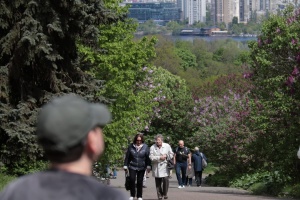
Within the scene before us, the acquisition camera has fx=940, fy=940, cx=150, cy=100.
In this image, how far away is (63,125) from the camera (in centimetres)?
343

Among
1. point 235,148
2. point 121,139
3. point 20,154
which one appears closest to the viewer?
point 20,154

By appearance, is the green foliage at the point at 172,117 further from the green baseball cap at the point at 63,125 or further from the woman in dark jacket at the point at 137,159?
the green baseball cap at the point at 63,125

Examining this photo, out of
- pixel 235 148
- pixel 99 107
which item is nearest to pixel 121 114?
pixel 235 148

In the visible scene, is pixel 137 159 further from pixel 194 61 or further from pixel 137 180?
pixel 194 61

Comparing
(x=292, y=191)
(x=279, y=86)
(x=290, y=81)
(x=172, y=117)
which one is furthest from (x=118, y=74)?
(x=172, y=117)

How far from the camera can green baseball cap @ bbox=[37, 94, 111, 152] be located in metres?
3.43

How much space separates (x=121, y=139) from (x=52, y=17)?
10063 mm

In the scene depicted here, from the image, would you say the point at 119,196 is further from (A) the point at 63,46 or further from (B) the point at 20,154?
(A) the point at 63,46

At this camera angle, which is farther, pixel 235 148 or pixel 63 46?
pixel 235 148

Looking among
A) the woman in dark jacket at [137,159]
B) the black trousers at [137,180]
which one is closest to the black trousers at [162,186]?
the black trousers at [137,180]

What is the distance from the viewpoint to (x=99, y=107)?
3588 mm

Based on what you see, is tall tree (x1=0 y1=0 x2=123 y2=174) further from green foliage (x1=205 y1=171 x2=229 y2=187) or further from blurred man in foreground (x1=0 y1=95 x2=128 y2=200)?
blurred man in foreground (x1=0 y1=95 x2=128 y2=200)

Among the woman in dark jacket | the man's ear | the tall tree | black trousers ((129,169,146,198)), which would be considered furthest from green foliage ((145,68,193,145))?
the man's ear

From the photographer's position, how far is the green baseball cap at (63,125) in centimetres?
343
